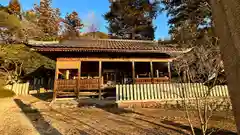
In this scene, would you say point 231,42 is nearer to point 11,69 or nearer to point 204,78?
point 204,78

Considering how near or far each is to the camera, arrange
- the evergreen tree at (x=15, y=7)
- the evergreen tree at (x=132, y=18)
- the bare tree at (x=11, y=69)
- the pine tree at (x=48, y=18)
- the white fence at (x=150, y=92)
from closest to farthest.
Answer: the white fence at (x=150, y=92) → the bare tree at (x=11, y=69) → the evergreen tree at (x=132, y=18) → the evergreen tree at (x=15, y=7) → the pine tree at (x=48, y=18)

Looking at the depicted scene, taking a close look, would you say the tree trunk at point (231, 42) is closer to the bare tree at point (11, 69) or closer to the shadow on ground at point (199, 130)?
the shadow on ground at point (199, 130)

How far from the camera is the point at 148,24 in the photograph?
95.5 ft

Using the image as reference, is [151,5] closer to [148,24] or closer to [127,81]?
[148,24]

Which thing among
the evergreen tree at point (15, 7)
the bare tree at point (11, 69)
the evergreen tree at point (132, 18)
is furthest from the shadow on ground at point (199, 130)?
the evergreen tree at point (15, 7)

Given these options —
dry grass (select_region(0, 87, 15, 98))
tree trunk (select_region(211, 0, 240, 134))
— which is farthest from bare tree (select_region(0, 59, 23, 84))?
tree trunk (select_region(211, 0, 240, 134))

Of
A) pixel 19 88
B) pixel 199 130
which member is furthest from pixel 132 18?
pixel 199 130

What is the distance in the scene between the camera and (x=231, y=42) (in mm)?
1043

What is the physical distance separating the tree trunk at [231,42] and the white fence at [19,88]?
62.4ft

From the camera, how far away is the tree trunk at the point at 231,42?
1.01 meters

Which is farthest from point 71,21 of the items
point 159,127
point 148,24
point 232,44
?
point 232,44

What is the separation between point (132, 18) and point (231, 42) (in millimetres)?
27868

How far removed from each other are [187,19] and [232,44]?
2061 cm

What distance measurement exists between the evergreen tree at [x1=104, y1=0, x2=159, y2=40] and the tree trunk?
26.4 meters
